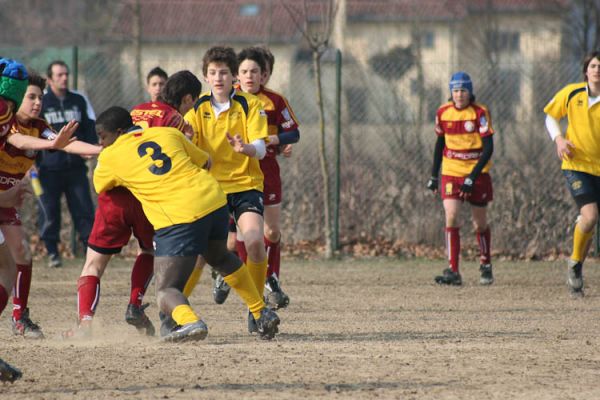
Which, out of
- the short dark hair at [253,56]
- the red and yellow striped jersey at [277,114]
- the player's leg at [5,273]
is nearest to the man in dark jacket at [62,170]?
the red and yellow striped jersey at [277,114]

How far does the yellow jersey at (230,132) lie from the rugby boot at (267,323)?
113 centimetres

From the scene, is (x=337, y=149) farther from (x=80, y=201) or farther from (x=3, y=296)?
(x=3, y=296)

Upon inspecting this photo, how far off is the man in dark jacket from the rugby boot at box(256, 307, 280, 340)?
211 inches

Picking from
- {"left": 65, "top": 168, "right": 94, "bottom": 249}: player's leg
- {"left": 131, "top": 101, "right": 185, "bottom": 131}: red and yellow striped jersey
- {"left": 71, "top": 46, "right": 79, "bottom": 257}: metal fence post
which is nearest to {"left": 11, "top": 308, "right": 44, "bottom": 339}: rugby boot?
{"left": 131, "top": 101, "right": 185, "bottom": 131}: red and yellow striped jersey

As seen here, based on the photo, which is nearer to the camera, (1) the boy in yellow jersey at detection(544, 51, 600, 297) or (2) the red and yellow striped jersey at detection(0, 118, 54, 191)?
(2) the red and yellow striped jersey at detection(0, 118, 54, 191)

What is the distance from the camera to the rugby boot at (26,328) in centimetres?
784

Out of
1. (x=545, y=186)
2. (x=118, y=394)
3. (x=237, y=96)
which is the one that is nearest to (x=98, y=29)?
(x=545, y=186)

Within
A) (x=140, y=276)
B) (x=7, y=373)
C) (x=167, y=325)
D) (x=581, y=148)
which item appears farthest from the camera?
(x=581, y=148)

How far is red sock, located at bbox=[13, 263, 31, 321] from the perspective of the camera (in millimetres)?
7988

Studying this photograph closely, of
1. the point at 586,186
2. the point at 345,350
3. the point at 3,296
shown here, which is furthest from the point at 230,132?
the point at 586,186

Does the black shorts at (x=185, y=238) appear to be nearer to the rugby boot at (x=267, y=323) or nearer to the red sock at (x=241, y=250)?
the rugby boot at (x=267, y=323)

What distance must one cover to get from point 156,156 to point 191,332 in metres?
1.11

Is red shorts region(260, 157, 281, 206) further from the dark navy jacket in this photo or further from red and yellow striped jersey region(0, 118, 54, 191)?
the dark navy jacket

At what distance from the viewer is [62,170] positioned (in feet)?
42.0
